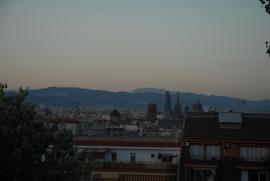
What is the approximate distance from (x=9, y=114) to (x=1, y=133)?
78cm

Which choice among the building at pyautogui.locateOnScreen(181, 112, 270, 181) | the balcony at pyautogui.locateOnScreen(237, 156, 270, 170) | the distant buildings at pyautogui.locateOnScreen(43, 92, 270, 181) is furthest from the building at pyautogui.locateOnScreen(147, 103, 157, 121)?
the balcony at pyautogui.locateOnScreen(237, 156, 270, 170)

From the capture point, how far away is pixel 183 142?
39094 mm

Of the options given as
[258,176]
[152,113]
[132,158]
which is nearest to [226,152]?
[258,176]

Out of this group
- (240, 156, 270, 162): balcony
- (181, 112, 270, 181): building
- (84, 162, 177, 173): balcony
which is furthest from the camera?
(181, 112, 270, 181): building

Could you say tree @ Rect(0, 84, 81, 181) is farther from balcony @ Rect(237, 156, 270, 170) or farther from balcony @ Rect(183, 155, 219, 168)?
balcony @ Rect(237, 156, 270, 170)

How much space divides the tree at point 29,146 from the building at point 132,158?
1906cm

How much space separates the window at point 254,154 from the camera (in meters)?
38.2

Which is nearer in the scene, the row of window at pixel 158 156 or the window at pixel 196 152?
the window at pixel 196 152

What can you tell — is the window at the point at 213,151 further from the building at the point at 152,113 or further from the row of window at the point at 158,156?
the building at the point at 152,113

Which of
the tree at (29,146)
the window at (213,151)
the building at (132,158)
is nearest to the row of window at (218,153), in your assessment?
the window at (213,151)

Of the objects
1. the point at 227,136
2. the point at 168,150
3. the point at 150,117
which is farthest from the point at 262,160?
the point at 150,117

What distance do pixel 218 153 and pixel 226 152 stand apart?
52 centimetres

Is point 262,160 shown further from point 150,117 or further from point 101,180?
point 150,117

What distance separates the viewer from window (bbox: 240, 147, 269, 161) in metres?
38.2
